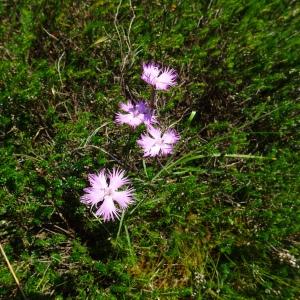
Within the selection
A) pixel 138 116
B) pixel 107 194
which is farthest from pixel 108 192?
pixel 138 116

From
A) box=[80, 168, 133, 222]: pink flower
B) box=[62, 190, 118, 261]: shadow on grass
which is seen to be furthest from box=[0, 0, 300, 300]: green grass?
box=[80, 168, 133, 222]: pink flower

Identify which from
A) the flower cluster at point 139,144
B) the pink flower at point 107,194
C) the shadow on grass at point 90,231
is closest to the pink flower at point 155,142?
the flower cluster at point 139,144

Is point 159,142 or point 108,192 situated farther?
point 159,142

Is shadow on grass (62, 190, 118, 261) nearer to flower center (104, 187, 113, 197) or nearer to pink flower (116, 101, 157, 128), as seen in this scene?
flower center (104, 187, 113, 197)

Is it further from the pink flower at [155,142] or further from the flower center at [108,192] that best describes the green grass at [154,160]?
the flower center at [108,192]

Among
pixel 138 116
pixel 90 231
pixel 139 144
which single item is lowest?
pixel 90 231

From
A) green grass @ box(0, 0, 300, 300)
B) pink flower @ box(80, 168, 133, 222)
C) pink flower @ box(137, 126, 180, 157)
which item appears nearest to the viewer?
pink flower @ box(80, 168, 133, 222)

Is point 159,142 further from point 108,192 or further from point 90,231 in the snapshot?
point 90,231

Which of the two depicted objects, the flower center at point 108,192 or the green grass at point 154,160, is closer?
the flower center at point 108,192
